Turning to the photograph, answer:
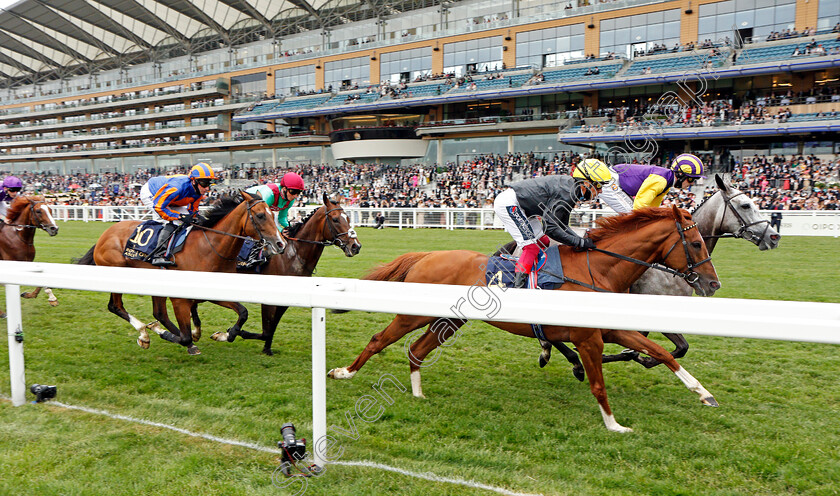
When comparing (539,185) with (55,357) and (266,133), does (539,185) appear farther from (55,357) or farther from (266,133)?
(266,133)

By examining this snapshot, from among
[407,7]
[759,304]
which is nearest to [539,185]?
[759,304]

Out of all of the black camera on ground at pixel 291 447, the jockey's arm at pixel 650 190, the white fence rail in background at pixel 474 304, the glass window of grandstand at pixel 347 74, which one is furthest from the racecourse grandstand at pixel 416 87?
the black camera on ground at pixel 291 447

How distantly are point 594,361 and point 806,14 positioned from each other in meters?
Answer: 29.4

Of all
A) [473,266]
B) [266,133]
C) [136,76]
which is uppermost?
[136,76]

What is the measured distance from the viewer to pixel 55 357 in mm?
4844

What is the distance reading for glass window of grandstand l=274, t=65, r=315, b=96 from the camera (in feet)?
143

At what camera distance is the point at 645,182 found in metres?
4.68

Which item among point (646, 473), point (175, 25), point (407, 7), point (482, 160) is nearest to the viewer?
point (646, 473)

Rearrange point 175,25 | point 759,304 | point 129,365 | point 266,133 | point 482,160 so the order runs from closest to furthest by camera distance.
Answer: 1. point 759,304
2. point 129,365
3. point 482,160
4. point 266,133
5. point 175,25

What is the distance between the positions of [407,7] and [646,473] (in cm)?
4186

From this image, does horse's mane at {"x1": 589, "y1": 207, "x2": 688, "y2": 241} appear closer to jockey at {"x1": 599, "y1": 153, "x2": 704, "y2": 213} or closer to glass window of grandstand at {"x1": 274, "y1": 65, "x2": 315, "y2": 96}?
jockey at {"x1": 599, "y1": 153, "x2": 704, "y2": 213}

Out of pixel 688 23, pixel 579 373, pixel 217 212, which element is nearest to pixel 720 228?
pixel 579 373

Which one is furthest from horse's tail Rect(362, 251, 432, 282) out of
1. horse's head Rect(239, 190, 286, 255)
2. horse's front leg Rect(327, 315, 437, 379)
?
horse's head Rect(239, 190, 286, 255)

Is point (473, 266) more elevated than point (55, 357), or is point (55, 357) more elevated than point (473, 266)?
point (473, 266)
